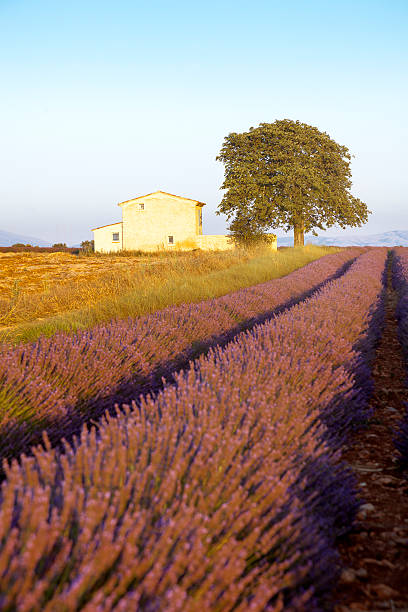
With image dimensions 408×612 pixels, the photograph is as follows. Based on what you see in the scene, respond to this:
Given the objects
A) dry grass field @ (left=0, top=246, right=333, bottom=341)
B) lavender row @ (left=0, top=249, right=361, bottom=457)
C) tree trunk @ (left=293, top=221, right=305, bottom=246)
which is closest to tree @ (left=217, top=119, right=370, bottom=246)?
tree trunk @ (left=293, top=221, right=305, bottom=246)

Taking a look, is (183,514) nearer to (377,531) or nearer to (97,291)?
(377,531)

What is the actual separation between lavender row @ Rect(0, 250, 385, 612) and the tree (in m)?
24.8

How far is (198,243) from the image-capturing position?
3027 cm

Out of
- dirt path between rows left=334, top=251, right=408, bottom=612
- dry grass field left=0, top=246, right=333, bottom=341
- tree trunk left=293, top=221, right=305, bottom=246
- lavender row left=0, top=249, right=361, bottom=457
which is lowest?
dirt path between rows left=334, top=251, right=408, bottom=612

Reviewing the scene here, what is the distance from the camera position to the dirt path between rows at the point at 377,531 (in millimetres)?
1725

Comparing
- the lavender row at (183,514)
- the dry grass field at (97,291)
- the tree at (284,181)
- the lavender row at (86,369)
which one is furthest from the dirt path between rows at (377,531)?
the tree at (284,181)

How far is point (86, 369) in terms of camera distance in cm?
359

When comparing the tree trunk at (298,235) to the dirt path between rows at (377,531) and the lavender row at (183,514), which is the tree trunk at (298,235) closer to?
the dirt path between rows at (377,531)

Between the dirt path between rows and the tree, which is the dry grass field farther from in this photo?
the tree

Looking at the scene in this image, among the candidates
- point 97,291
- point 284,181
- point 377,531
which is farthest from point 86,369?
point 284,181

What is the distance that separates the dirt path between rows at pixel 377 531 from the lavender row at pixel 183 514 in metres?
0.14

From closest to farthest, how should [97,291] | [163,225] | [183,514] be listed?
[183,514], [97,291], [163,225]

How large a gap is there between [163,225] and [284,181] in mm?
8691

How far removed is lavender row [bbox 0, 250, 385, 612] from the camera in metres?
1.09
